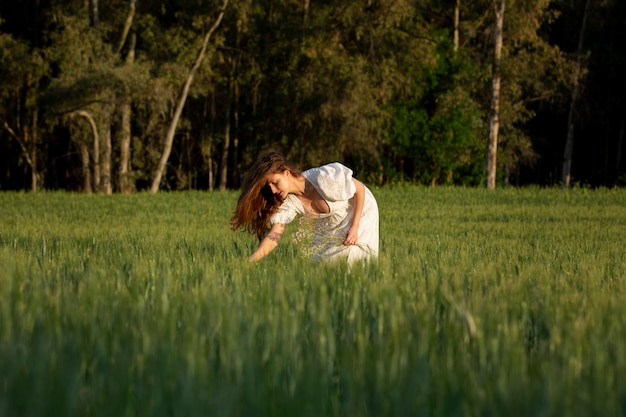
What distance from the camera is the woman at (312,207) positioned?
6332 mm

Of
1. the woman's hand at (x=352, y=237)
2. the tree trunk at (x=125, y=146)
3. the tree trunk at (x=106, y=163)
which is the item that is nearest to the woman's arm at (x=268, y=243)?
the woman's hand at (x=352, y=237)

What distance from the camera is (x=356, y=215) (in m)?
6.56

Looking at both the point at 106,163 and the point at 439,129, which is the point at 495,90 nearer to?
the point at 439,129

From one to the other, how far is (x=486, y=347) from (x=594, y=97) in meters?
44.1

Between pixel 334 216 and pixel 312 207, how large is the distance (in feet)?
0.69

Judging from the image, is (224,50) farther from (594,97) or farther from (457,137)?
(594,97)

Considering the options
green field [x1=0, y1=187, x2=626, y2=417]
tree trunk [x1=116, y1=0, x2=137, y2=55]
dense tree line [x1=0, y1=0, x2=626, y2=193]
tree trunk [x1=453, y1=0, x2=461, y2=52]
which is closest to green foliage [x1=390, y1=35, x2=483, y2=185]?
dense tree line [x1=0, y1=0, x2=626, y2=193]

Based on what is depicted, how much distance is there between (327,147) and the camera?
33844 millimetres

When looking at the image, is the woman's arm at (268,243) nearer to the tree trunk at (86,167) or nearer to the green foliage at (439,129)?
the tree trunk at (86,167)

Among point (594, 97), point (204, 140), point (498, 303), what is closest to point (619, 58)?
point (594, 97)

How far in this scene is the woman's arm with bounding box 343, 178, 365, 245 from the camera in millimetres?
6410

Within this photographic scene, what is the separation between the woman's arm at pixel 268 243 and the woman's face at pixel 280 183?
0.79 feet

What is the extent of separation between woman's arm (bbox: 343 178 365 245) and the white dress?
0.25 ft

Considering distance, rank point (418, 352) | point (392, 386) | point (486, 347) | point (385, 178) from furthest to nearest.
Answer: point (385, 178), point (486, 347), point (418, 352), point (392, 386)
